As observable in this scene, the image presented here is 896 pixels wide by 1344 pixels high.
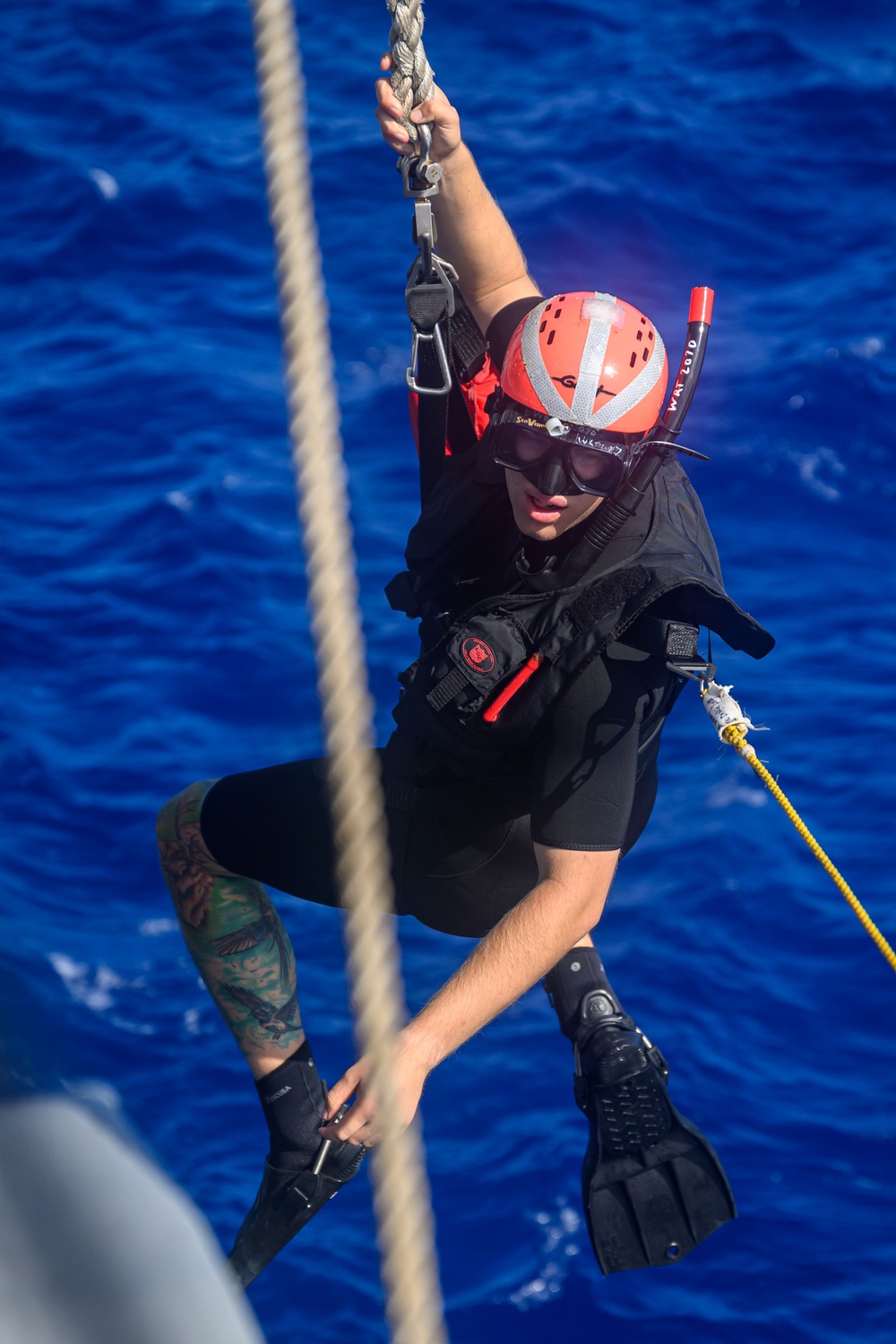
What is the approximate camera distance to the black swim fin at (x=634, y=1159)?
4.04 m

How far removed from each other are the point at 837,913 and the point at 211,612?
13.4 feet

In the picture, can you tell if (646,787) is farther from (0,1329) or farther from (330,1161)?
(0,1329)

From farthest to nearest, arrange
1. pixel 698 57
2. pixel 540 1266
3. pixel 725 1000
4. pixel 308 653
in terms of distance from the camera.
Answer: pixel 698 57, pixel 308 653, pixel 725 1000, pixel 540 1266

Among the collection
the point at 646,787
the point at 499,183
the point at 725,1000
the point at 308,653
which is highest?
the point at 499,183

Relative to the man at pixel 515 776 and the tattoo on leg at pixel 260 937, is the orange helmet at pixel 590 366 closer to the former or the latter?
the man at pixel 515 776

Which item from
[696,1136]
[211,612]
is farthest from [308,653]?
[696,1136]

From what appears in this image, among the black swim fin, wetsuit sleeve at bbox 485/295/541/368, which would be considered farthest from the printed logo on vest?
the black swim fin

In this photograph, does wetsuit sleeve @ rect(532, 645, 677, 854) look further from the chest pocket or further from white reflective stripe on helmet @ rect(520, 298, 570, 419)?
white reflective stripe on helmet @ rect(520, 298, 570, 419)

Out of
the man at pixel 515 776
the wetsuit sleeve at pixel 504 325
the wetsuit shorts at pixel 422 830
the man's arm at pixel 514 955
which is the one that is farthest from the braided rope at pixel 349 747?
the wetsuit sleeve at pixel 504 325

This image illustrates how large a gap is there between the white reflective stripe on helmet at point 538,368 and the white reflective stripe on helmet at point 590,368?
34 millimetres

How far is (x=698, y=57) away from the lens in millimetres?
12625

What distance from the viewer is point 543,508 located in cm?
345

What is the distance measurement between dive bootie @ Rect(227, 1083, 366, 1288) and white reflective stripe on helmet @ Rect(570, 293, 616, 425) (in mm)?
2117

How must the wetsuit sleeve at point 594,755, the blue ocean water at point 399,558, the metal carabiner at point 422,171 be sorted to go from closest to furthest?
the wetsuit sleeve at point 594,755 < the metal carabiner at point 422,171 < the blue ocean water at point 399,558
